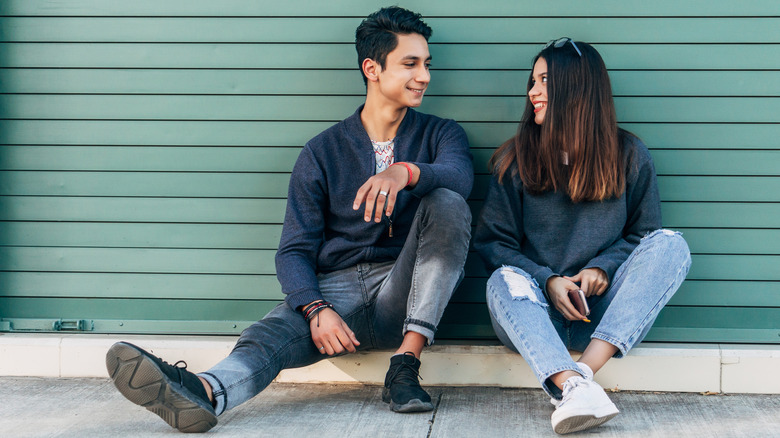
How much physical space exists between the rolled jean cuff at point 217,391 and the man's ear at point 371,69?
1.43 m

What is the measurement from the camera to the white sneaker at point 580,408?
2.29 metres

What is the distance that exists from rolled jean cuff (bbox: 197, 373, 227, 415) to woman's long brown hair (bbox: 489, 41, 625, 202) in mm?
1381

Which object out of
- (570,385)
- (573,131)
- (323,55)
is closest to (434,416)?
(570,385)

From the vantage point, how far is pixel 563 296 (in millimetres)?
2734

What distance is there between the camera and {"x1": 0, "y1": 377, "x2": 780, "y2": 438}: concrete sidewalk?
8.08 feet

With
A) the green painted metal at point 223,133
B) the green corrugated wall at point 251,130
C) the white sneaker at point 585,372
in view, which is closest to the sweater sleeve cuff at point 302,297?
the green corrugated wall at point 251,130

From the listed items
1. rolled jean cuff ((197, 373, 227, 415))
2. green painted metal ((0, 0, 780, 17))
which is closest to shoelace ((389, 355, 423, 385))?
rolled jean cuff ((197, 373, 227, 415))

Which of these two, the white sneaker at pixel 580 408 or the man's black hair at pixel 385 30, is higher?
the man's black hair at pixel 385 30

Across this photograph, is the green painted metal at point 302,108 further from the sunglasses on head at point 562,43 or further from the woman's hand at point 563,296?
the woman's hand at point 563,296

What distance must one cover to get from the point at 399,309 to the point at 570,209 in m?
0.82

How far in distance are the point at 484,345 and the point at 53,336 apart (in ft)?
6.39

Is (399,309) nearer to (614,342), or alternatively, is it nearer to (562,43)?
(614,342)

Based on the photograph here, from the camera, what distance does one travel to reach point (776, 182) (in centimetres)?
321

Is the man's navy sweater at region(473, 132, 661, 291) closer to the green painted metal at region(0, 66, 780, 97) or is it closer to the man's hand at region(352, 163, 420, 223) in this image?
the green painted metal at region(0, 66, 780, 97)
